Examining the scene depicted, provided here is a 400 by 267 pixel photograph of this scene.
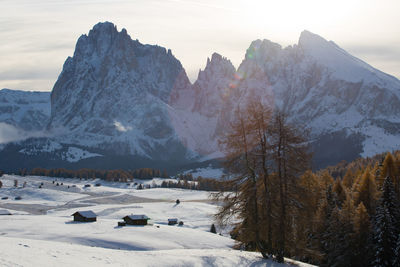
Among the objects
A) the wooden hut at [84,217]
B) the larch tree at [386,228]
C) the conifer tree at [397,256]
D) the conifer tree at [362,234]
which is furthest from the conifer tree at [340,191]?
the wooden hut at [84,217]

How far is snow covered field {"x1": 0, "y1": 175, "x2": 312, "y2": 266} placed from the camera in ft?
91.4

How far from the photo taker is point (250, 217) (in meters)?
33.0

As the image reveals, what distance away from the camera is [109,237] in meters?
69.8

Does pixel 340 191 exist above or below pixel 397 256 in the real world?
above

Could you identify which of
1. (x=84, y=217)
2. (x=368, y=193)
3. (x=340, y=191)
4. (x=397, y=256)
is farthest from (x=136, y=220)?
(x=397, y=256)

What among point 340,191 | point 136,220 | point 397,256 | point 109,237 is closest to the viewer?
point 397,256

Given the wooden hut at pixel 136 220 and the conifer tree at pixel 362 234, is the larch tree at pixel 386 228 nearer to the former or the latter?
the conifer tree at pixel 362 234

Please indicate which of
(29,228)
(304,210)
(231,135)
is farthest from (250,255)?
(29,228)

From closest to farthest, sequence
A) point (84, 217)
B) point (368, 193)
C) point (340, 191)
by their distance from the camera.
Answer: point (368, 193), point (340, 191), point (84, 217)

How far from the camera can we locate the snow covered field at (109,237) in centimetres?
2786

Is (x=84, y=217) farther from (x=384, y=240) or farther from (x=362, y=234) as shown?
(x=384, y=240)

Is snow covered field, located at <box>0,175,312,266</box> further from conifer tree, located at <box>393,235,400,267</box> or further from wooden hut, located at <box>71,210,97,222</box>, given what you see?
conifer tree, located at <box>393,235,400,267</box>

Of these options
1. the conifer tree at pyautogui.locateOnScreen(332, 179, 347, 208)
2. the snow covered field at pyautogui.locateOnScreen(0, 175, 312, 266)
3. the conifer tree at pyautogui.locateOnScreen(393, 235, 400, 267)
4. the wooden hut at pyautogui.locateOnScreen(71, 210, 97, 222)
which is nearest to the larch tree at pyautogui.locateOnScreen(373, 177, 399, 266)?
the conifer tree at pyautogui.locateOnScreen(393, 235, 400, 267)

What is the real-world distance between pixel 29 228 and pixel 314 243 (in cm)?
4643
